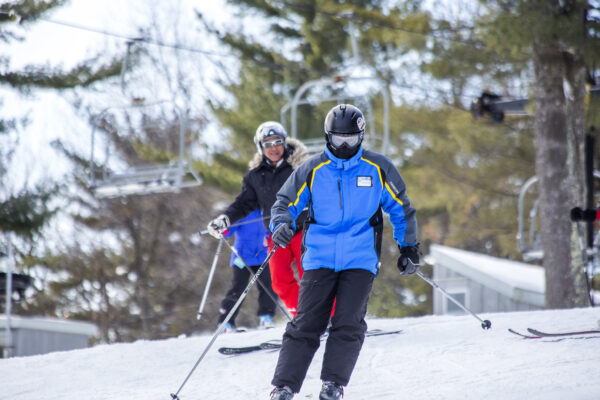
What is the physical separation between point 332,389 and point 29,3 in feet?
35.9

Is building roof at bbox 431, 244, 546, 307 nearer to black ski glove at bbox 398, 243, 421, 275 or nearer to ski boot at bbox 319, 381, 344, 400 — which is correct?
black ski glove at bbox 398, 243, 421, 275

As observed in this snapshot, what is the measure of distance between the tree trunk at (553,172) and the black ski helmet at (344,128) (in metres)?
5.56

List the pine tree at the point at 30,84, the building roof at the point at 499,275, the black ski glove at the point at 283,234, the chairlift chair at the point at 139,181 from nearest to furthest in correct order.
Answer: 1. the black ski glove at the point at 283,234
2. the chairlift chair at the point at 139,181
3. the building roof at the point at 499,275
4. the pine tree at the point at 30,84

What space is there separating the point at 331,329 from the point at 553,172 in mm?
5808

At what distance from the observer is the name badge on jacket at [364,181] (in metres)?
3.73

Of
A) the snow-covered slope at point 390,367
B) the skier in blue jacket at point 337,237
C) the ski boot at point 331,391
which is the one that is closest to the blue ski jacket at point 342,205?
the skier in blue jacket at point 337,237

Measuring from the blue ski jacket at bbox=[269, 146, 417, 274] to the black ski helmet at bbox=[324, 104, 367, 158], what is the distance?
1.3 inches

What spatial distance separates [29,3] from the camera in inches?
498

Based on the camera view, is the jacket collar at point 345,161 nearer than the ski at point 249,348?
Yes

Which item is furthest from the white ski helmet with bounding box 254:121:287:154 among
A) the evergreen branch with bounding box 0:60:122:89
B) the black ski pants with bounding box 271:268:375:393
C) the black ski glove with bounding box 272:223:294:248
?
the evergreen branch with bounding box 0:60:122:89

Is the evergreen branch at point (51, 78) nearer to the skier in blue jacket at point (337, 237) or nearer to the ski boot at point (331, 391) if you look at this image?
the skier in blue jacket at point (337, 237)

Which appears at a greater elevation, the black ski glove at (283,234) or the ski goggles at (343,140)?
the ski goggles at (343,140)

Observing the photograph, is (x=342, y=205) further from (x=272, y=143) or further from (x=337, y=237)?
(x=272, y=143)

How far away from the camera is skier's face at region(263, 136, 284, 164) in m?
5.51
